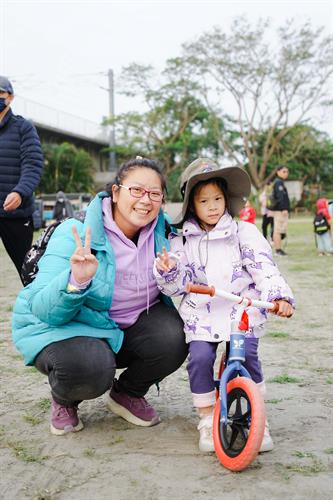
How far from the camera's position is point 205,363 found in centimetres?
285

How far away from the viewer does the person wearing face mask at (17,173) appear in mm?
4449

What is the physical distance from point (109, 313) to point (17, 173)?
1.87 meters

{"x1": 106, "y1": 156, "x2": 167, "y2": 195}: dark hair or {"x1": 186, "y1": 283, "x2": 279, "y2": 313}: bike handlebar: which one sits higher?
{"x1": 106, "y1": 156, "x2": 167, "y2": 195}: dark hair

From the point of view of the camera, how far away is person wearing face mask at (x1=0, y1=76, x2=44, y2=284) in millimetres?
4449

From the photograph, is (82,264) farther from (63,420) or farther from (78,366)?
(63,420)

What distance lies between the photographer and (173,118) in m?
41.4

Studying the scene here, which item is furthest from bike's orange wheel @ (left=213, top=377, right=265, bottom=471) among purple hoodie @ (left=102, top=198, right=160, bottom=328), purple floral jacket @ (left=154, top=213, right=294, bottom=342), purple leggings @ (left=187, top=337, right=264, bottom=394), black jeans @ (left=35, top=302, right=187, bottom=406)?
purple hoodie @ (left=102, top=198, right=160, bottom=328)

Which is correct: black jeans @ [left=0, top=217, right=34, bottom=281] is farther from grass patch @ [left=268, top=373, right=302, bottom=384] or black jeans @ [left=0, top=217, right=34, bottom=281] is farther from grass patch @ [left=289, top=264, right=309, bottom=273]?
grass patch @ [left=289, top=264, right=309, bottom=273]

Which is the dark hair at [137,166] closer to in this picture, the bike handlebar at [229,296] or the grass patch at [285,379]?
the bike handlebar at [229,296]

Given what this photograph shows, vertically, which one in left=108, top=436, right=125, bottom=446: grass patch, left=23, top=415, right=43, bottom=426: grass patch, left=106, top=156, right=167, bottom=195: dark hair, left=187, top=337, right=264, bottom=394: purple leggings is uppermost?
left=106, top=156, right=167, bottom=195: dark hair

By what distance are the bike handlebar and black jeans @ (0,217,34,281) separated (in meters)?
2.17

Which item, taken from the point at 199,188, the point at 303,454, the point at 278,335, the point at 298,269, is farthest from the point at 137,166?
the point at 298,269

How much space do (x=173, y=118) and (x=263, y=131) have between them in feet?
19.6

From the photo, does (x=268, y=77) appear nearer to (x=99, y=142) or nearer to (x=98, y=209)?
(x=99, y=142)
